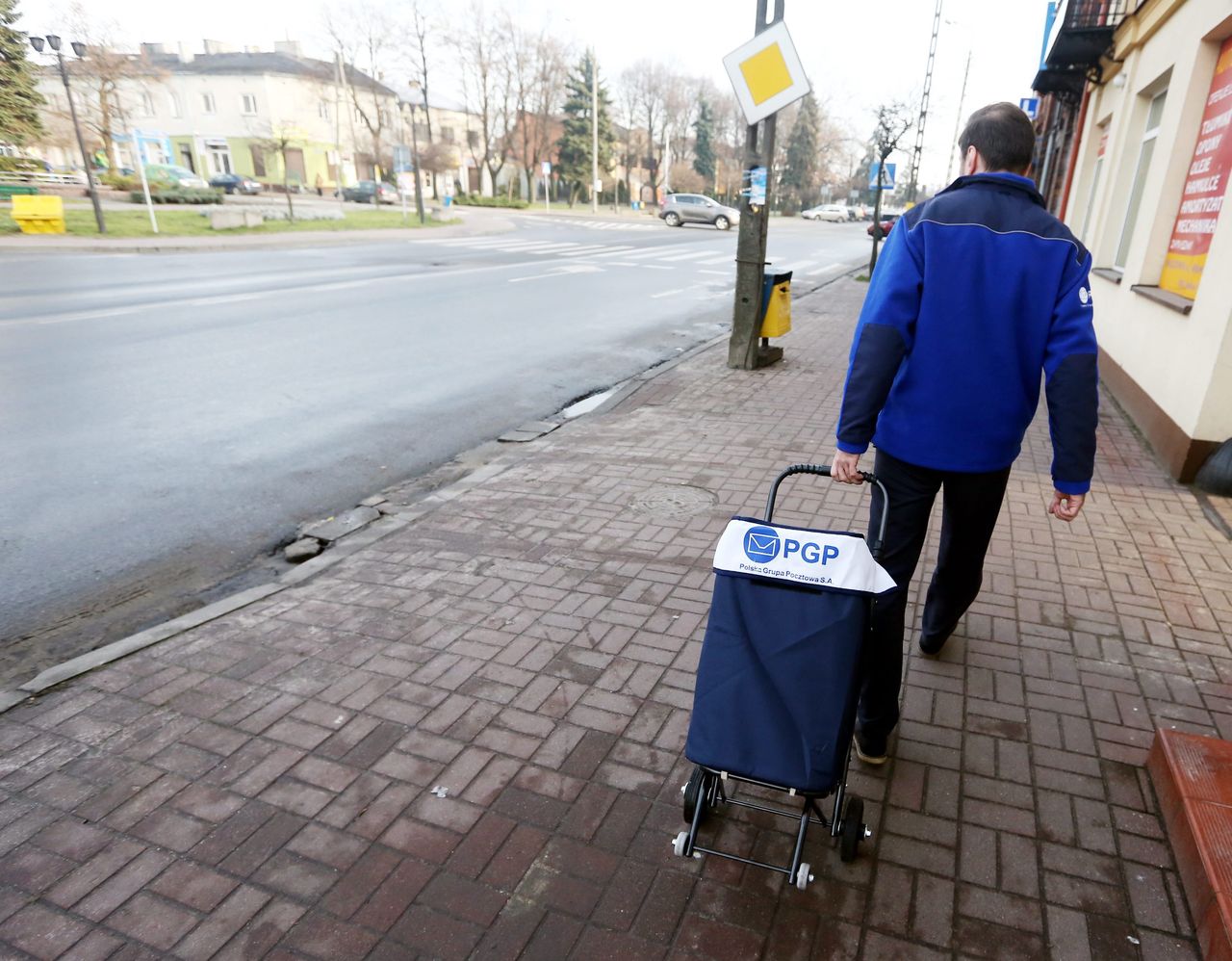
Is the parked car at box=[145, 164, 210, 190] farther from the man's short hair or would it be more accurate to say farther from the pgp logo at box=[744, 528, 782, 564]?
the pgp logo at box=[744, 528, 782, 564]

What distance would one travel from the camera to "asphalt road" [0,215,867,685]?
4723mm

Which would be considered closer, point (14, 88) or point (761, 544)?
point (761, 544)

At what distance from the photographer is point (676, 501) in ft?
18.3

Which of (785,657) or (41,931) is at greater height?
(785,657)

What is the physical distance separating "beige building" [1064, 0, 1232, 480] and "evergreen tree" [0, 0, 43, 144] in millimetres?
42318

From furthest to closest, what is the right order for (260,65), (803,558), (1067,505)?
(260,65), (1067,505), (803,558)

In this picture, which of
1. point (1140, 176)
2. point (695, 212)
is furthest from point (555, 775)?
point (695, 212)

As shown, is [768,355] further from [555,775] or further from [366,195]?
[366,195]

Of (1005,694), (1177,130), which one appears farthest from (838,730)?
(1177,130)

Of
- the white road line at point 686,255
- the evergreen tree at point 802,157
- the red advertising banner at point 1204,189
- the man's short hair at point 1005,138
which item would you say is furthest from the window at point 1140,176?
the evergreen tree at point 802,157

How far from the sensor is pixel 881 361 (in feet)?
8.46

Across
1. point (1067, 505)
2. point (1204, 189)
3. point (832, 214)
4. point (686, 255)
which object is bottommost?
point (832, 214)

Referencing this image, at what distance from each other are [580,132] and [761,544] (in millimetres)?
74652

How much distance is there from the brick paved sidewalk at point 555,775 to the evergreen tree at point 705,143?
85.4m
